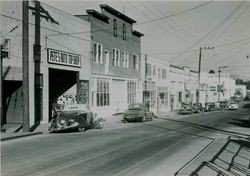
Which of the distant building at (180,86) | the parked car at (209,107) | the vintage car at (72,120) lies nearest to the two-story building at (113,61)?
the vintage car at (72,120)

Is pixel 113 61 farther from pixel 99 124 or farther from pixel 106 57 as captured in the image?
pixel 99 124

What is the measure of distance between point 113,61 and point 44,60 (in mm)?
15960

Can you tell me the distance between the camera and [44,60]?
97.8ft

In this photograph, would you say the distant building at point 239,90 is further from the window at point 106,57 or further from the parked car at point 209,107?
the window at point 106,57

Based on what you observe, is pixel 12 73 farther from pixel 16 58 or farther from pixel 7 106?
pixel 7 106

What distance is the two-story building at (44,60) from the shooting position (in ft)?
86.3

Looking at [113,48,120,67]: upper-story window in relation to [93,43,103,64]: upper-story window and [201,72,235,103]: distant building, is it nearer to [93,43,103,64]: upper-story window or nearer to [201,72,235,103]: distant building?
[93,43,103,64]: upper-story window

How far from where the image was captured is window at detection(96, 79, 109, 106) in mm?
40562

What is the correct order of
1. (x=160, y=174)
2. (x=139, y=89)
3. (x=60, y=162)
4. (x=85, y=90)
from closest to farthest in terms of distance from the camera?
(x=160, y=174), (x=60, y=162), (x=85, y=90), (x=139, y=89)

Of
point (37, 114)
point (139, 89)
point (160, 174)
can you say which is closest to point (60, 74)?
point (37, 114)

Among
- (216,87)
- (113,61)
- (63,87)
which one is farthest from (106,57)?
(216,87)

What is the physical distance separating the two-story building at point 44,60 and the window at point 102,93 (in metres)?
A: 2.48

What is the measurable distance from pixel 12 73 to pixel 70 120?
502cm

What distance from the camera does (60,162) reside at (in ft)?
43.5
